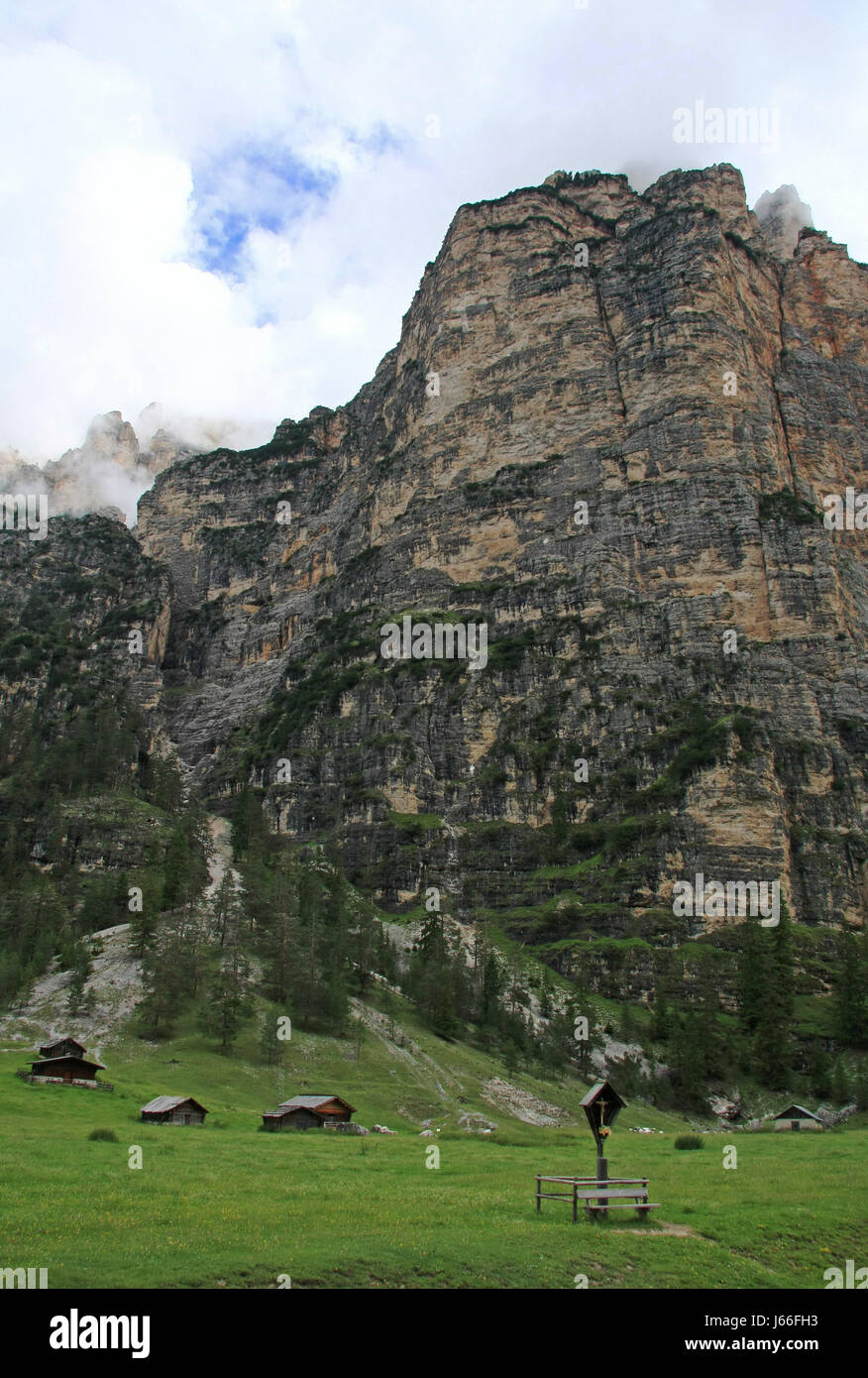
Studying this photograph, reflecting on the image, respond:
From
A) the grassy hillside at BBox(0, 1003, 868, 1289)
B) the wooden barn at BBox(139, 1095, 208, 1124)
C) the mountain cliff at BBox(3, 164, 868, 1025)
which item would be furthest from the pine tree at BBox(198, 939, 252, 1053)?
the mountain cliff at BBox(3, 164, 868, 1025)

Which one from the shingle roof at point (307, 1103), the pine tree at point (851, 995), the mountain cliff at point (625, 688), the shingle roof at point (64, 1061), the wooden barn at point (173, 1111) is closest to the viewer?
the wooden barn at point (173, 1111)

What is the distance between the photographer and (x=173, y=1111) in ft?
177

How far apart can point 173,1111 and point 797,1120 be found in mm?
44054

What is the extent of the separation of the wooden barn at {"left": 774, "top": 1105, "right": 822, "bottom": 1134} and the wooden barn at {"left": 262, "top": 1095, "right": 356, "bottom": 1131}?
101ft

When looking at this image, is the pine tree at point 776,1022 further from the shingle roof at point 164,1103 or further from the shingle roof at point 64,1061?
the shingle roof at point 64,1061

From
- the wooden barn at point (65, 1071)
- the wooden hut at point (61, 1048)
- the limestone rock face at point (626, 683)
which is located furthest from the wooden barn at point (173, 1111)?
the limestone rock face at point (626, 683)

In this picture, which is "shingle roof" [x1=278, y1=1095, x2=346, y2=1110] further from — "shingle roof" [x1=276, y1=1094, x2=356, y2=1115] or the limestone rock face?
the limestone rock face

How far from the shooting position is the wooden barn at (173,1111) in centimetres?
5381

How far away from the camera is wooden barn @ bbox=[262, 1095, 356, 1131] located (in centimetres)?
5728

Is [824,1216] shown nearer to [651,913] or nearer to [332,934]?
[332,934]

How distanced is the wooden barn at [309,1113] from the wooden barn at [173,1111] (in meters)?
4.27

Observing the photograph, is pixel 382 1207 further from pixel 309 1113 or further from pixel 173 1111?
pixel 309 1113

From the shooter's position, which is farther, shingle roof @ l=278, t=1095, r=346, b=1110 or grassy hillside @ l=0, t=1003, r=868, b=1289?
shingle roof @ l=278, t=1095, r=346, b=1110

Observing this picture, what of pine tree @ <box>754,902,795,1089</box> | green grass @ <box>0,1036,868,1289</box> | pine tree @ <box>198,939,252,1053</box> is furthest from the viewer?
pine tree @ <box>754,902,795,1089</box>
